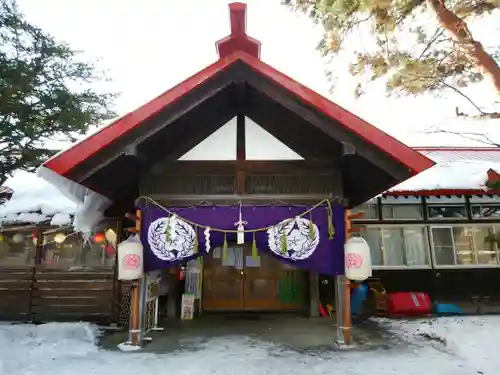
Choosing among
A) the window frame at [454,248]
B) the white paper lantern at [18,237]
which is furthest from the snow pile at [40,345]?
the window frame at [454,248]

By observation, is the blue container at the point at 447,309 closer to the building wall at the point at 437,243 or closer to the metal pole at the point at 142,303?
the building wall at the point at 437,243

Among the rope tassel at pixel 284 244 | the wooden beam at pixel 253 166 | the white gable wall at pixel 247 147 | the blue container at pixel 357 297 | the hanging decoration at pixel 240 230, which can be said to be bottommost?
the blue container at pixel 357 297

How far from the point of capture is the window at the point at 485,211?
1084cm

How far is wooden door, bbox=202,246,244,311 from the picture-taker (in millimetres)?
10344

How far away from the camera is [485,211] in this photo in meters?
10.9

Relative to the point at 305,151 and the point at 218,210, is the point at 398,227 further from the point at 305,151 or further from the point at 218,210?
the point at 218,210

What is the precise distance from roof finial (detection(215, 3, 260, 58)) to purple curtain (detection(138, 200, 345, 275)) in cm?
255

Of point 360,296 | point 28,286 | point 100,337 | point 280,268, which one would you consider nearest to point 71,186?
point 100,337

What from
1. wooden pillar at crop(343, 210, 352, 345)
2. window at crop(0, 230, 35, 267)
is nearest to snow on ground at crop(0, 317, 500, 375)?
wooden pillar at crop(343, 210, 352, 345)

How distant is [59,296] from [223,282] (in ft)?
13.9

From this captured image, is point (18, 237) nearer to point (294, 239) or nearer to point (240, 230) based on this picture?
point (240, 230)

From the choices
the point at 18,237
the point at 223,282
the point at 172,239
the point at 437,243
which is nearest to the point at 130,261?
the point at 172,239

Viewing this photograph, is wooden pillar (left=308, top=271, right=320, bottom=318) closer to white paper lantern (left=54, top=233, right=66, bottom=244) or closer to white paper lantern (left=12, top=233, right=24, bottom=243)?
white paper lantern (left=54, top=233, right=66, bottom=244)

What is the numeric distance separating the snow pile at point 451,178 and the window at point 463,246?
144cm
